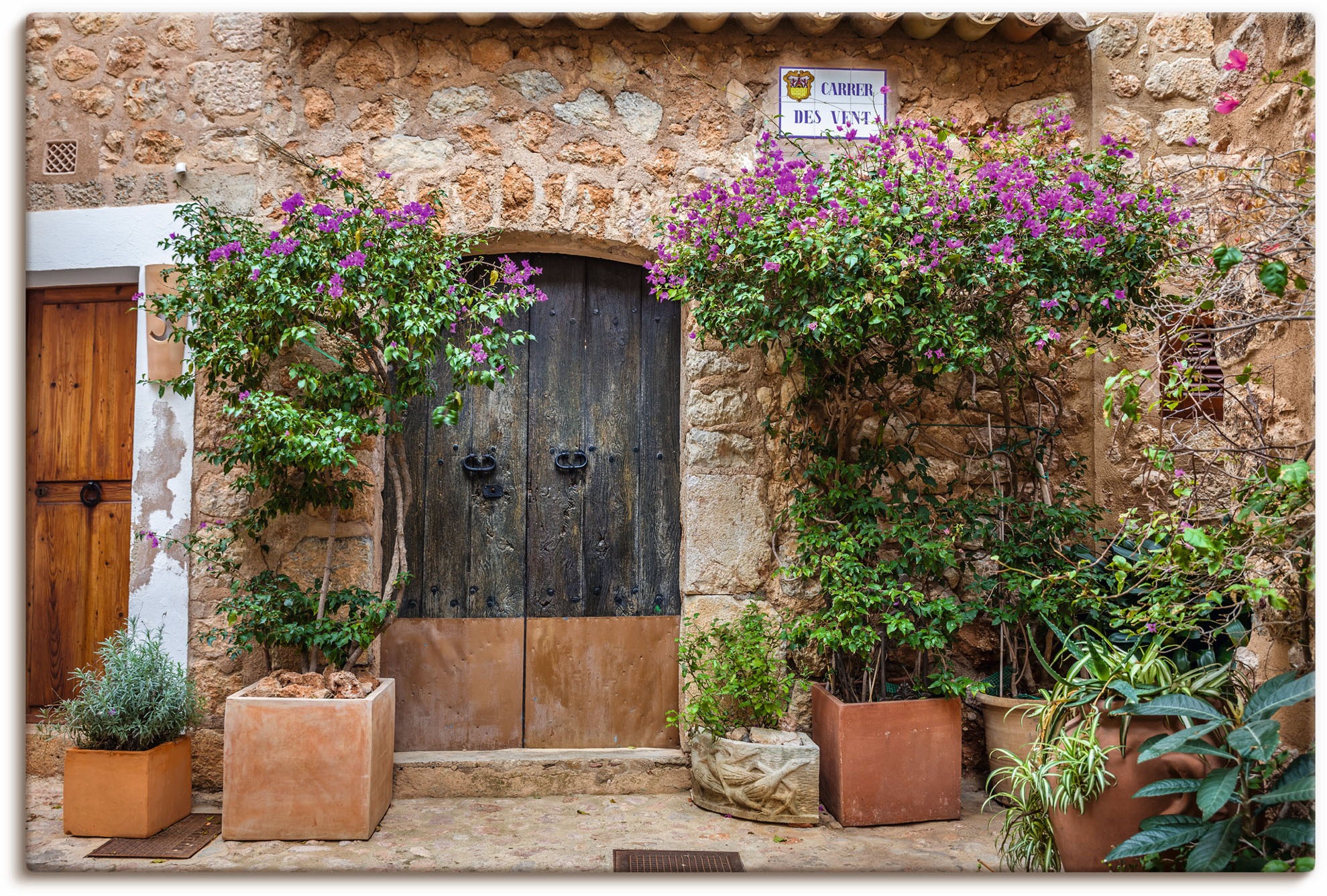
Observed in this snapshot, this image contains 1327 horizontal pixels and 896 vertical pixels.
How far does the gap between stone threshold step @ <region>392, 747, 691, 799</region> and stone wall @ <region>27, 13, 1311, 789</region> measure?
0.61 metres

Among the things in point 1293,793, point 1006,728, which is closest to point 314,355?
point 1006,728

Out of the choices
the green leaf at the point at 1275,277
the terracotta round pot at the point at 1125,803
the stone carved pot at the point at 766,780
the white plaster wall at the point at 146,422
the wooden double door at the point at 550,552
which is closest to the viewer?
the green leaf at the point at 1275,277

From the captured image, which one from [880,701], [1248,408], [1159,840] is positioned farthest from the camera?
[880,701]

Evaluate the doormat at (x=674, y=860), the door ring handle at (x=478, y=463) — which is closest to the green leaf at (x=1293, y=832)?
the doormat at (x=674, y=860)

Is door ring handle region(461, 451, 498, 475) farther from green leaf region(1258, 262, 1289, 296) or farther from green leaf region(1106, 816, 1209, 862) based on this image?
green leaf region(1258, 262, 1289, 296)

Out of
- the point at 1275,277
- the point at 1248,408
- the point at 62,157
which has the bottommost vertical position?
the point at 1248,408

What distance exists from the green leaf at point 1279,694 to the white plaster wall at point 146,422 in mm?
3336

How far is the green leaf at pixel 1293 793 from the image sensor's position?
2088mm

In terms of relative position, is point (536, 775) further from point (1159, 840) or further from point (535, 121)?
point (535, 121)

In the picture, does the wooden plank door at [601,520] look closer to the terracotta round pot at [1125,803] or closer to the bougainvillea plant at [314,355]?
the bougainvillea plant at [314,355]

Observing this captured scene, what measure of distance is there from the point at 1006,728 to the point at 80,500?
11.5ft

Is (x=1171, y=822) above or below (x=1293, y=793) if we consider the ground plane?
below

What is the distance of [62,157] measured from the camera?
3510 mm

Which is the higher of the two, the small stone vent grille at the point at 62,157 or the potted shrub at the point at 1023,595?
the small stone vent grille at the point at 62,157
